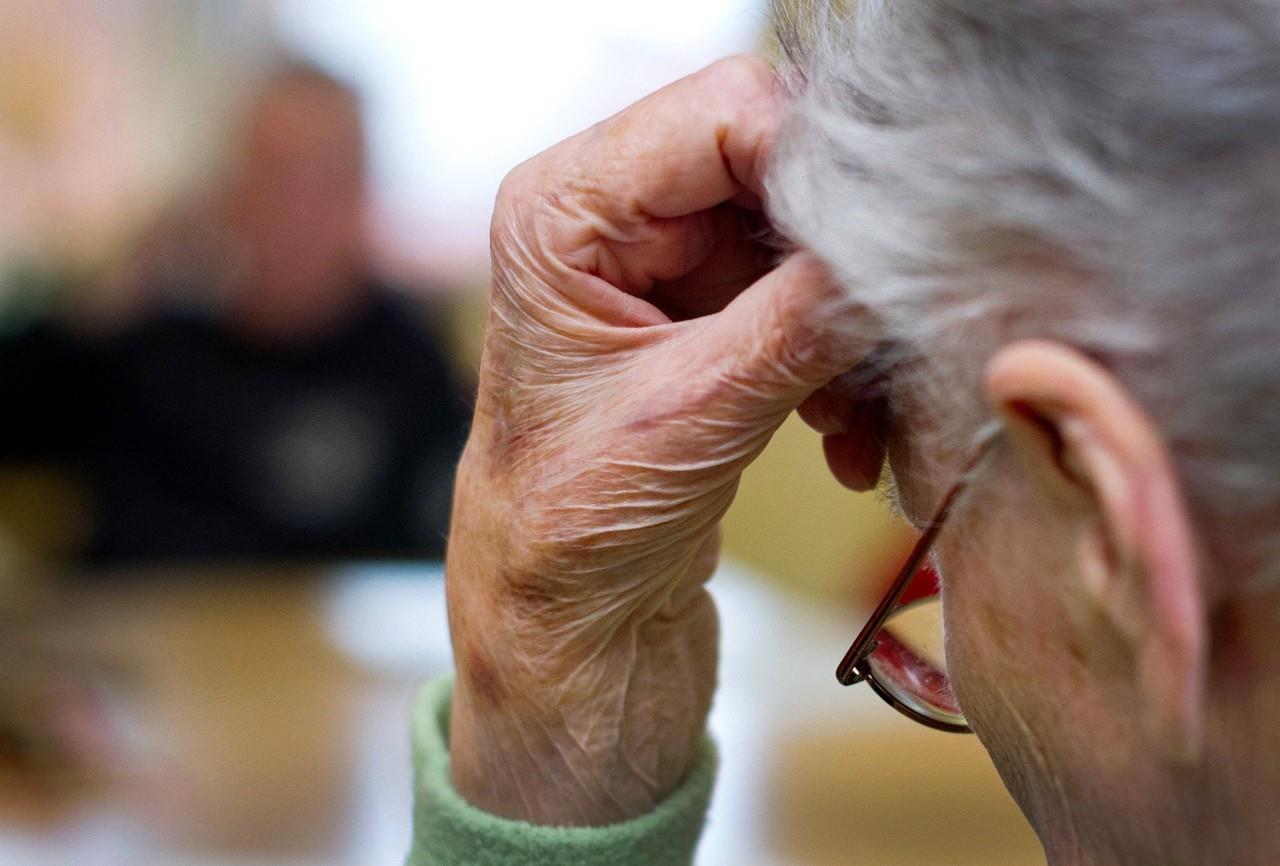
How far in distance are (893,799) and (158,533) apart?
1520 mm

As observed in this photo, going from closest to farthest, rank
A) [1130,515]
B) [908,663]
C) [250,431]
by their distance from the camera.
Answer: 1. [1130,515]
2. [908,663]
3. [250,431]

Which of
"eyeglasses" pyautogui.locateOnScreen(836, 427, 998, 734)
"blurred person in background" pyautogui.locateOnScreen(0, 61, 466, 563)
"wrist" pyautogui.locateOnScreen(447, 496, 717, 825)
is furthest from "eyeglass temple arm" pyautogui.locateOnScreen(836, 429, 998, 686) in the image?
"blurred person in background" pyautogui.locateOnScreen(0, 61, 466, 563)

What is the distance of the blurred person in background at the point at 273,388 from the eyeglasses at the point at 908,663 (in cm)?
169

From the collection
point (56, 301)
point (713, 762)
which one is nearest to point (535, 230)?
point (713, 762)

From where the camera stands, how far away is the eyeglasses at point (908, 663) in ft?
2.26

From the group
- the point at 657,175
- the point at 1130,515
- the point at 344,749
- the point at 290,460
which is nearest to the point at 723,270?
the point at 657,175

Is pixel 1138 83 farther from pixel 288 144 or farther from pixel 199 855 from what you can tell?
pixel 288 144

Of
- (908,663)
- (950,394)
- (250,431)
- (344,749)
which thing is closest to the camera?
(950,394)

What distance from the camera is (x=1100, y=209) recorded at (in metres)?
0.46

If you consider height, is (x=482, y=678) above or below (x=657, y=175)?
below

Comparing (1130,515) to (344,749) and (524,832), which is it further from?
(344,749)

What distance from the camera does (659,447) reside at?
636 millimetres

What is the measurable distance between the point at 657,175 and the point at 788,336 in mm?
131

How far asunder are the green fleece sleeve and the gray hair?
40cm
